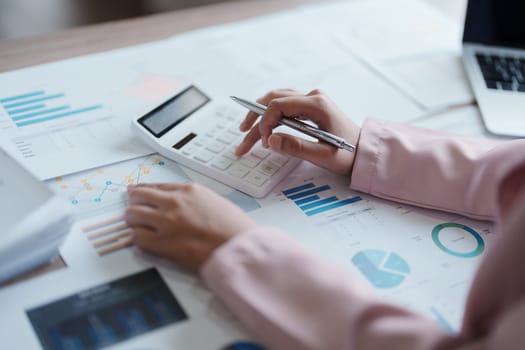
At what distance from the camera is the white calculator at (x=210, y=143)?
2.45 ft

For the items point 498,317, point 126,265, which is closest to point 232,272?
point 126,265

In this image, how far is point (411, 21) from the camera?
3.90 feet

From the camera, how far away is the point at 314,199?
0.74m

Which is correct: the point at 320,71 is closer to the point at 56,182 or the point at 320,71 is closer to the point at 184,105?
the point at 184,105

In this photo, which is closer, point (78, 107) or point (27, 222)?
point (27, 222)

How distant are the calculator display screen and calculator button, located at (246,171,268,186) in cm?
13

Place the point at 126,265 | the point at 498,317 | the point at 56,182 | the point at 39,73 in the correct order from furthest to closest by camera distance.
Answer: the point at 39,73
the point at 56,182
the point at 126,265
the point at 498,317

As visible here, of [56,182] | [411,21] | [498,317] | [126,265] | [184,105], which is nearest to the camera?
[498,317]

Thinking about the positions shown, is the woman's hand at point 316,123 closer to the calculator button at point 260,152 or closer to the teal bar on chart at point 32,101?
the calculator button at point 260,152

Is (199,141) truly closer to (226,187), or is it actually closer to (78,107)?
Answer: (226,187)

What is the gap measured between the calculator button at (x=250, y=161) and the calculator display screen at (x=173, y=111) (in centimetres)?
11

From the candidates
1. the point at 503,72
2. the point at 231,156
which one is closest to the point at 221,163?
the point at 231,156

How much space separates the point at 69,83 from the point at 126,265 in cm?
40

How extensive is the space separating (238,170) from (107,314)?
9.9 inches
